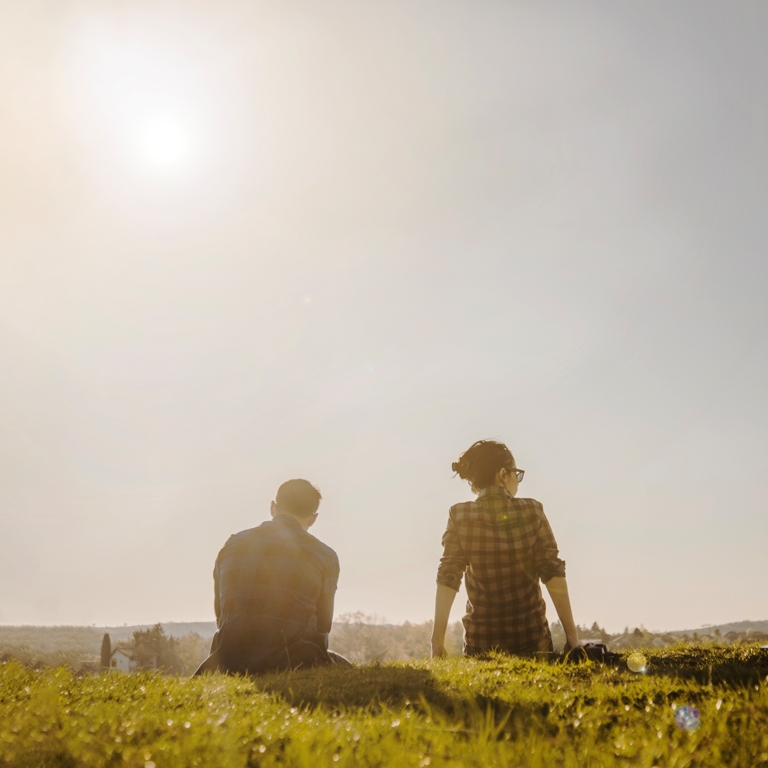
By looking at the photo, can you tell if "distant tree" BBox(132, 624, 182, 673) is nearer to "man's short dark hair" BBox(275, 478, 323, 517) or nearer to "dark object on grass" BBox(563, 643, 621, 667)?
"man's short dark hair" BBox(275, 478, 323, 517)

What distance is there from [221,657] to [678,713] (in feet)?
15.4

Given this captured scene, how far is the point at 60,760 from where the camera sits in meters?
2.34

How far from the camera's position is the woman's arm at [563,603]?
5.83m

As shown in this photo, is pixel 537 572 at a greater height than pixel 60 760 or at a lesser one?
greater

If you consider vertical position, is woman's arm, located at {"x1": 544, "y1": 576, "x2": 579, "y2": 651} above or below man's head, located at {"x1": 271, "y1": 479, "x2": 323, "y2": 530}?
below

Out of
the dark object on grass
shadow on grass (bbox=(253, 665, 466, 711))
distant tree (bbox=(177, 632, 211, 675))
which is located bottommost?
distant tree (bbox=(177, 632, 211, 675))

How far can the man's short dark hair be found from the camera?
716 cm

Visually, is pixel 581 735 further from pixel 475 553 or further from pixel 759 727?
pixel 475 553

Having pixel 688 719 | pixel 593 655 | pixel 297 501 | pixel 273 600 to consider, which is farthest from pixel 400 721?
pixel 297 501

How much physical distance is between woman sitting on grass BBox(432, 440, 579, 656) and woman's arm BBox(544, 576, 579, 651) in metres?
0.01

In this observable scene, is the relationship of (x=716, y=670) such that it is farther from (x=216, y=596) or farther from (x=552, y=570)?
(x=216, y=596)

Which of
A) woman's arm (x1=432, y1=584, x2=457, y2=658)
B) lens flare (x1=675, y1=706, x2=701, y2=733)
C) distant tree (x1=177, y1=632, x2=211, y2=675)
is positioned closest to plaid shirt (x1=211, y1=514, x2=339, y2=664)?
woman's arm (x1=432, y1=584, x2=457, y2=658)

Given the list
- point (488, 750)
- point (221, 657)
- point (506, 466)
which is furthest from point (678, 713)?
point (221, 657)

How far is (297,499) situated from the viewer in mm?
7168
